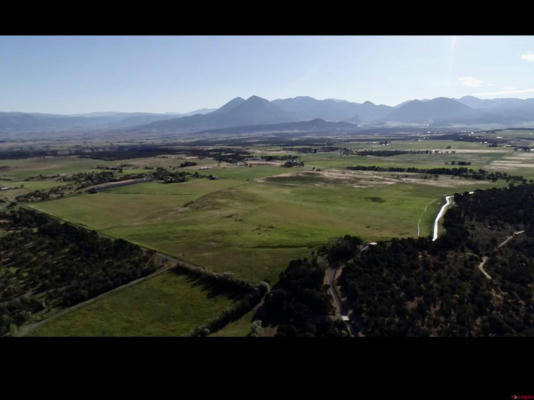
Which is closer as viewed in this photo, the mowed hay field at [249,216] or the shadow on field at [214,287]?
the shadow on field at [214,287]

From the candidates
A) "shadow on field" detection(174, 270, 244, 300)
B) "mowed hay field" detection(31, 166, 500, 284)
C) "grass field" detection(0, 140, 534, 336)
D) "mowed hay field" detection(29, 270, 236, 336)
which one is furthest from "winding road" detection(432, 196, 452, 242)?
"mowed hay field" detection(29, 270, 236, 336)

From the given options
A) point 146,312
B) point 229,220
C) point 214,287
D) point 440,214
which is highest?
point 229,220

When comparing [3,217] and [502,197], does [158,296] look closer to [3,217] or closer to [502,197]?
[3,217]

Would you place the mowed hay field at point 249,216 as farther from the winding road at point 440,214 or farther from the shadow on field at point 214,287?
the shadow on field at point 214,287

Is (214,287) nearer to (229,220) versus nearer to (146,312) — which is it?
(146,312)

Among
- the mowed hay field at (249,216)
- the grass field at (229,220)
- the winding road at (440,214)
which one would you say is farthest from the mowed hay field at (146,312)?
the winding road at (440,214)

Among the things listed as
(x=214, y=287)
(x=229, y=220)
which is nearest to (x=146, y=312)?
(x=214, y=287)
